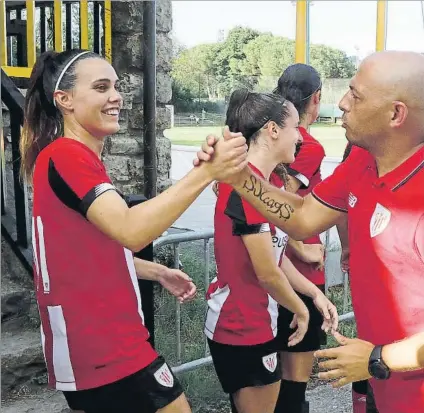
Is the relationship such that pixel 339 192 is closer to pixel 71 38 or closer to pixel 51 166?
pixel 51 166

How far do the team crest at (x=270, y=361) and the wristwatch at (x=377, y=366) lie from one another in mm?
730

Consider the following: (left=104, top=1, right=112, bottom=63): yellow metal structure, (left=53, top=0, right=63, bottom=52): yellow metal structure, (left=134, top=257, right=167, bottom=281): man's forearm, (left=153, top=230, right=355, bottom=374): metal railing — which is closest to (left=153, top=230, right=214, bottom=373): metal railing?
(left=153, top=230, right=355, bottom=374): metal railing

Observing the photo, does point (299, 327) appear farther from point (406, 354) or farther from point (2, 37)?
point (2, 37)

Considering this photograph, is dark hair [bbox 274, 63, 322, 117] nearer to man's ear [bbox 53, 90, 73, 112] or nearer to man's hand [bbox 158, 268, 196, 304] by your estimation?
man's hand [bbox 158, 268, 196, 304]

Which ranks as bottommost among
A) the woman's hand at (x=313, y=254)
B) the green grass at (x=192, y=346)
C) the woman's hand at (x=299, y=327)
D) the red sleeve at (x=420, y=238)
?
the green grass at (x=192, y=346)

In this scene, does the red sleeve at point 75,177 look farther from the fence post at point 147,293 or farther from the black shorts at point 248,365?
the black shorts at point 248,365

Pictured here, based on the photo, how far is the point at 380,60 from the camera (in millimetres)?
1838

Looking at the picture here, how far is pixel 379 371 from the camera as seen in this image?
1.71 meters

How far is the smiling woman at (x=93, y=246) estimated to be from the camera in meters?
1.76

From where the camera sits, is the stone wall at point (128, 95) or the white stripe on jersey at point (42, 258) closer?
the white stripe on jersey at point (42, 258)

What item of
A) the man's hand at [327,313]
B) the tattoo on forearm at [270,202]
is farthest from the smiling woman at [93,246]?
the man's hand at [327,313]

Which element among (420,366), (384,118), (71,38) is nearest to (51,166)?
(384,118)

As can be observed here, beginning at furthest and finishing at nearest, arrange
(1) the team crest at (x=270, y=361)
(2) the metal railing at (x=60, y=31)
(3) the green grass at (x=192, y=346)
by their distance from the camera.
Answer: (2) the metal railing at (x=60, y=31), (3) the green grass at (x=192, y=346), (1) the team crest at (x=270, y=361)

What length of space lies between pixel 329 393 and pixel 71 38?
306 centimetres
